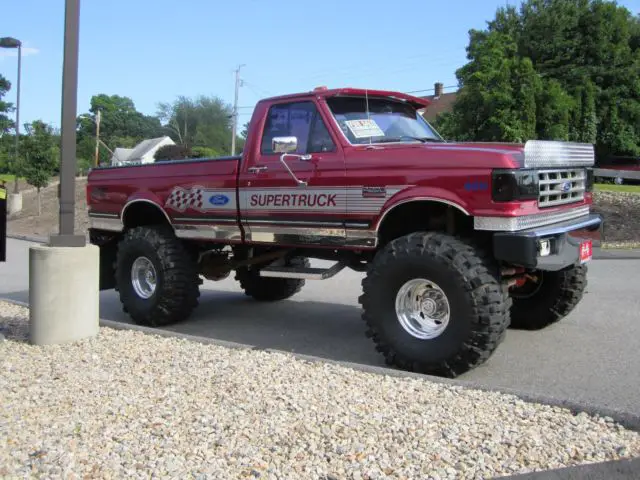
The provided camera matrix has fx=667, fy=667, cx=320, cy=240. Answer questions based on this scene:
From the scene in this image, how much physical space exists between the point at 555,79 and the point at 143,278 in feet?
112

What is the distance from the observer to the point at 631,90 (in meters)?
38.2

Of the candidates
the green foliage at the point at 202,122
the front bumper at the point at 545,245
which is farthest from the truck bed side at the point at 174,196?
the green foliage at the point at 202,122

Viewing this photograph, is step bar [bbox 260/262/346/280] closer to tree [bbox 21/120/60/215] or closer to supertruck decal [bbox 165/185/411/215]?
supertruck decal [bbox 165/185/411/215]

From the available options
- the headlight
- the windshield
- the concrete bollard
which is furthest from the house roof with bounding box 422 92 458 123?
the headlight

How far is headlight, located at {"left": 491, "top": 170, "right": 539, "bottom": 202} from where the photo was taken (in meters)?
4.77

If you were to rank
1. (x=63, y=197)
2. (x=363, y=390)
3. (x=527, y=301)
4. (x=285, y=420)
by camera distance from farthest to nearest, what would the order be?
(x=527, y=301) → (x=63, y=197) → (x=363, y=390) → (x=285, y=420)

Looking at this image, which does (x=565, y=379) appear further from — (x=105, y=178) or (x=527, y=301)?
(x=105, y=178)

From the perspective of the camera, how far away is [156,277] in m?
7.31

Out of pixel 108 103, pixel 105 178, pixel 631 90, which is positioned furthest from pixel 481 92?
pixel 108 103

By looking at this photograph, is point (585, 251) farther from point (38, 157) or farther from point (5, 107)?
point (5, 107)

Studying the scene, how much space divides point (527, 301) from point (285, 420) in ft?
11.9

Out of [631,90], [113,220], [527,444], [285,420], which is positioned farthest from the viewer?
[631,90]

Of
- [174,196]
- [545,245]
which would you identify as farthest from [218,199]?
[545,245]

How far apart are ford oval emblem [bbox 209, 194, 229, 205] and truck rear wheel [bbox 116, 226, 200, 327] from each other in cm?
83
